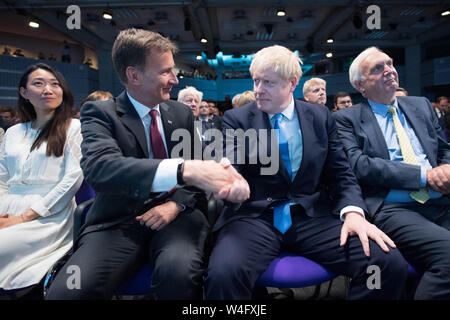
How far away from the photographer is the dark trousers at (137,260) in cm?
119

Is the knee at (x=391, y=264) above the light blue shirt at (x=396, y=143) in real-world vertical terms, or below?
below

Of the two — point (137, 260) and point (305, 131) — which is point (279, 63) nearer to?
point (305, 131)

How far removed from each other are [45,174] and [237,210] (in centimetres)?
123

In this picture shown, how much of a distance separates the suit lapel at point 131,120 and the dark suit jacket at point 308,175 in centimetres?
44

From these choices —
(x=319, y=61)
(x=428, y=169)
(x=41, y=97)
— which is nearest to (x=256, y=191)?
(x=428, y=169)

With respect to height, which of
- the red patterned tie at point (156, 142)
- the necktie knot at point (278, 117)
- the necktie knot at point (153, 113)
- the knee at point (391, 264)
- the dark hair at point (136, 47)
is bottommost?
the knee at point (391, 264)

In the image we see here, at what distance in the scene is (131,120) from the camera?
1.47 metres

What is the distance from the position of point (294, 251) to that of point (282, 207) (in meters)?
0.22

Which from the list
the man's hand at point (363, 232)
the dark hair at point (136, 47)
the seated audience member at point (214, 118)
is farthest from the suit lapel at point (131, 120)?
the seated audience member at point (214, 118)

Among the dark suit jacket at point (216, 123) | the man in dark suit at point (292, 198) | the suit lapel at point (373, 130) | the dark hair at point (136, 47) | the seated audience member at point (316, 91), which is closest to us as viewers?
the man in dark suit at point (292, 198)

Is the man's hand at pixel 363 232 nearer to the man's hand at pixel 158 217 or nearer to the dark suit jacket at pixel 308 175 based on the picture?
the dark suit jacket at pixel 308 175

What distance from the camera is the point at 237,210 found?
153 centimetres

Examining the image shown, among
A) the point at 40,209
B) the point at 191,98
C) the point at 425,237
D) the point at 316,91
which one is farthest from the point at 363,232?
the point at 191,98

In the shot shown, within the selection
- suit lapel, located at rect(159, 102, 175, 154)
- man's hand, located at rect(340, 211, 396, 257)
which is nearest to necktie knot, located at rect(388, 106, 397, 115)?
man's hand, located at rect(340, 211, 396, 257)
